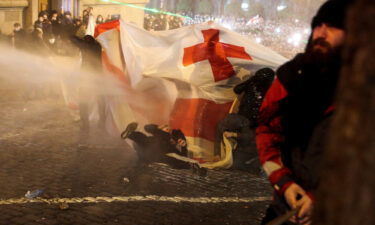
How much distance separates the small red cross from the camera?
6.80 meters

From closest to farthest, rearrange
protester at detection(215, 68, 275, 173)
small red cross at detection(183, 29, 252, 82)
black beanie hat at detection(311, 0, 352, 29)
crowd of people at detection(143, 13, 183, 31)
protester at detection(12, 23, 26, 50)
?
black beanie hat at detection(311, 0, 352, 29), protester at detection(215, 68, 275, 173), small red cross at detection(183, 29, 252, 82), protester at detection(12, 23, 26, 50), crowd of people at detection(143, 13, 183, 31)

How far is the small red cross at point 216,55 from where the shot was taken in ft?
22.3

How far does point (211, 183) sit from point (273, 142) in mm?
3532

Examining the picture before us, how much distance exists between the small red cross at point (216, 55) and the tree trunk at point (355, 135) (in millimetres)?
5138

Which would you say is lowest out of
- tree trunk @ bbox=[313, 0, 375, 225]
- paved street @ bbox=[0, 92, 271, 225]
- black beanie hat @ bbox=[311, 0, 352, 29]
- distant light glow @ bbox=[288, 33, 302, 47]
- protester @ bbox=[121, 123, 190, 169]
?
distant light glow @ bbox=[288, 33, 302, 47]

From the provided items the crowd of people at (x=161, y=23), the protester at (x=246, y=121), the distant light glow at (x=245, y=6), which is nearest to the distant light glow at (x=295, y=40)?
the crowd of people at (x=161, y=23)

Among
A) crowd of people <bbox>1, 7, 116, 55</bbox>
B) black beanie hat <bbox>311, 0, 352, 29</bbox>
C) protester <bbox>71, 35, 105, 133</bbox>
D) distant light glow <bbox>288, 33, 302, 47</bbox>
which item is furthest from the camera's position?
distant light glow <bbox>288, 33, 302, 47</bbox>

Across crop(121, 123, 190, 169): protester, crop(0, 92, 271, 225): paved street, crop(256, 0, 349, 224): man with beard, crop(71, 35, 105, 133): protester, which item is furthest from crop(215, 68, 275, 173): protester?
crop(256, 0, 349, 224): man with beard

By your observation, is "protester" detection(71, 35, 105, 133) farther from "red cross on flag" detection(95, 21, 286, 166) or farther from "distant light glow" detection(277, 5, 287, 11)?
"distant light glow" detection(277, 5, 287, 11)

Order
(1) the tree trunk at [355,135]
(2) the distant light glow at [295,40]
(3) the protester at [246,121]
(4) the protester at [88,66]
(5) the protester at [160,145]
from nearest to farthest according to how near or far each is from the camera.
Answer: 1. (1) the tree trunk at [355,135]
2. (3) the protester at [246,121]
3. (5) the protester at [160,145]
4. (4) the protester at [88,66]
5. (2) the distant light glow at [295,40]

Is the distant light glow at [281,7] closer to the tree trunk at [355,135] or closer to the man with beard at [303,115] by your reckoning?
the man with beard at [303,115]

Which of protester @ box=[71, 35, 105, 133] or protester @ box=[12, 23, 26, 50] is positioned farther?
protester @ box=[12, 23, 26, 50]

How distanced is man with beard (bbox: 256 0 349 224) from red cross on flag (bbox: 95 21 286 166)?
13.1 ft

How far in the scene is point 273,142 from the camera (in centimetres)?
275
